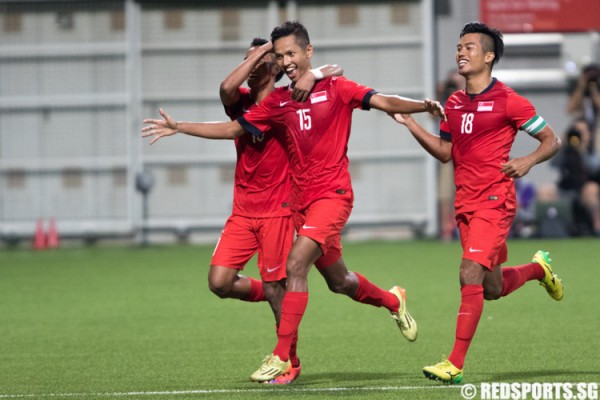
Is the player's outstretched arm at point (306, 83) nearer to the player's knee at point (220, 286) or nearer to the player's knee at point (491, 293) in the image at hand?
the player's knee at point (220, 286)

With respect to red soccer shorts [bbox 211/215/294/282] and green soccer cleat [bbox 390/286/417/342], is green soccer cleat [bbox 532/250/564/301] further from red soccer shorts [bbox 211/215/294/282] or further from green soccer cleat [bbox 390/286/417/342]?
red soccer shorts [bbox 211/215/294/282]

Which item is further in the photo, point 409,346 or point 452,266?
point 452,266

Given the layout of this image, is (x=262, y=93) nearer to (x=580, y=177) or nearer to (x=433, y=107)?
(x=433, y=107)

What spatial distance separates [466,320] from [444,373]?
38 centimetres

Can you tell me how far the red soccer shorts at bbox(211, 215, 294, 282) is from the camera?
825 cm

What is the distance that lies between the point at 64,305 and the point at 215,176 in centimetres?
1120

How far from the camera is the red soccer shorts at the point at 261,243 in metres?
8.25

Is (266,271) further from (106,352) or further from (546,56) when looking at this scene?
(546,56)

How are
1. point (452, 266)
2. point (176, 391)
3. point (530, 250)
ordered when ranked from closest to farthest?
point (176, 391) < point (452, 266) < point (530, 250)

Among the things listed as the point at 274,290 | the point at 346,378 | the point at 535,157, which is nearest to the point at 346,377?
the point at 346,378

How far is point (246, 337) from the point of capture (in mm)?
10312

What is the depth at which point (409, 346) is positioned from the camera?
30.8 ft

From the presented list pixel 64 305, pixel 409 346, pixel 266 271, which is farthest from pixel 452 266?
pixel 266 271

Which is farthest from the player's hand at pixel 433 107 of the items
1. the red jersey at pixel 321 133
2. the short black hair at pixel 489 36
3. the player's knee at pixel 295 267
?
the player's knee at pixel 295 267
